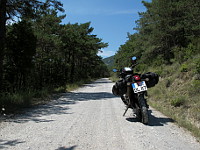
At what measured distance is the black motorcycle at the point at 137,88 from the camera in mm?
4965

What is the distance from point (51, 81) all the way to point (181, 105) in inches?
430

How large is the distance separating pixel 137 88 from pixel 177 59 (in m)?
9.29

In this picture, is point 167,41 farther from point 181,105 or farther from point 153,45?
point 181,105

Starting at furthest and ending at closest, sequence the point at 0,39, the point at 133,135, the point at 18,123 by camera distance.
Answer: the point at 0,39 → the point at 18,123 → the point at 133,135

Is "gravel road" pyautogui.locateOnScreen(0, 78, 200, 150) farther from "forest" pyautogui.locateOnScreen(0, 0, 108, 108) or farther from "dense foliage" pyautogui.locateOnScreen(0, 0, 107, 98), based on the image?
"dense foliage" pyautogui.locateOnScreen(0, 0, 107, 98)

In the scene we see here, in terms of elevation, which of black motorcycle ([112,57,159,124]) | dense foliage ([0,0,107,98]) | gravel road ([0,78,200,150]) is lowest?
gravel road ([0,78,200,150])

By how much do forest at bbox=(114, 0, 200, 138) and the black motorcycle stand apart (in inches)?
40.3

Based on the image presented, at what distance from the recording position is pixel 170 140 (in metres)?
3.68

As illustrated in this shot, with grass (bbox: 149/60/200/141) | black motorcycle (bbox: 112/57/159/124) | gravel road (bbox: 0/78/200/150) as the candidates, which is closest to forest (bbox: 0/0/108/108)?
gravel road (bbox: 0/78/200/150)

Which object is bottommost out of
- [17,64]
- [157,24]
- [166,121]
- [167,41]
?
[166,121]

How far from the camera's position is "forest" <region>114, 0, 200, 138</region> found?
21.1 ft

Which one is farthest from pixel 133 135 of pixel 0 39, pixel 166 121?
pixel 0 39

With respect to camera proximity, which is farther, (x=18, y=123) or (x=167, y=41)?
(x=167, y=41)

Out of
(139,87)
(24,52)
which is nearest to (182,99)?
(139,87)
